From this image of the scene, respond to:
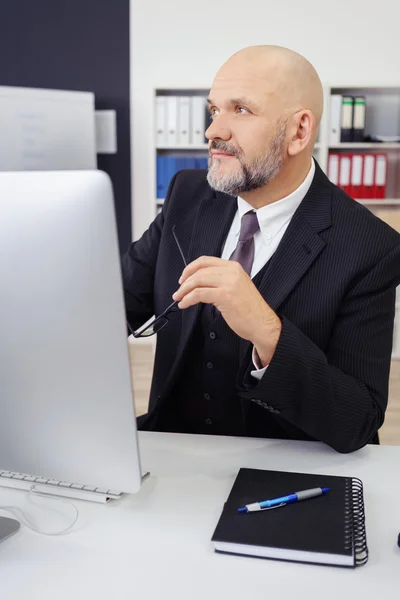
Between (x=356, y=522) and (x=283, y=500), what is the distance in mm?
106

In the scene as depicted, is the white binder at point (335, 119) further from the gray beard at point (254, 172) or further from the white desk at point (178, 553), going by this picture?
the white desk at point (178, 553)

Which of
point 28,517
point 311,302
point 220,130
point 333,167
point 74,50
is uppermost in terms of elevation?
point 74,50

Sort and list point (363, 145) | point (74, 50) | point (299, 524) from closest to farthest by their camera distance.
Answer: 1. point (299, 524)
2. point (363, 145)
3. point (74, 50)

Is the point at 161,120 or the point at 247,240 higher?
the point at 161,120

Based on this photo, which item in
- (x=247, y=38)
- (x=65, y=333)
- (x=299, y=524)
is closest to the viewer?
(x=65, y=333)

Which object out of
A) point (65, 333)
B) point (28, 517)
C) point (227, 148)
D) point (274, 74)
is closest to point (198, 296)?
point (65, 333)

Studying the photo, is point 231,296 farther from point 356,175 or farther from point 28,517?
point 356,175

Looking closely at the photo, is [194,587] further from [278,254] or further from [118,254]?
[278,254]

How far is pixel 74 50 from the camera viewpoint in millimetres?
4719

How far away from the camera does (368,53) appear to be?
14.9 ft

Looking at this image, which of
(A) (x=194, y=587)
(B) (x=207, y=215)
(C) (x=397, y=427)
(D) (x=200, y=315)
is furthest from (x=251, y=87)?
(C) (x=397, y=427)

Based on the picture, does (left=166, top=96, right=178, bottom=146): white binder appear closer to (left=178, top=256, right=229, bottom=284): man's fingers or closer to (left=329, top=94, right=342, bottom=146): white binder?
(left=329, top=94, right=342, bottom=146): white binder

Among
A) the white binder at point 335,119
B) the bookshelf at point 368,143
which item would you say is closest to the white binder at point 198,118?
the bookshelf at point 368,143

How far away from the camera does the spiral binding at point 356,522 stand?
0.85 m
